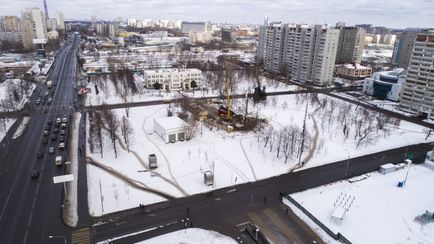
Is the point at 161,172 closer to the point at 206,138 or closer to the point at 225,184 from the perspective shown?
the point at 225,184

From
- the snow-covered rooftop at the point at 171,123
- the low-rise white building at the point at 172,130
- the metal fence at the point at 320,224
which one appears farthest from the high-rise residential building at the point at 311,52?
the metal fence at the point at 320,224

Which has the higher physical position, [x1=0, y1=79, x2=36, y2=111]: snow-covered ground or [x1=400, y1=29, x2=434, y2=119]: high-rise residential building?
[x1=400, y1=29, x2=434, y2=119]: high-rise residential building

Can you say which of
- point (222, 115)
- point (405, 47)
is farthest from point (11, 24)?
point (405, 47)

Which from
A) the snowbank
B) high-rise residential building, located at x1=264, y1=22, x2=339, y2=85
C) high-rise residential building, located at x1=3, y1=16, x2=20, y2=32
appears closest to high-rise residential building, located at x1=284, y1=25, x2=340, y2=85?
high-rise residential building, located at x1=264, y1=22, x2=339, y2=85

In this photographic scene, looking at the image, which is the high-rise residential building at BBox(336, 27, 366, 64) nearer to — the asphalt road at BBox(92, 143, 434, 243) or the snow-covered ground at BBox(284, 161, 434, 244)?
the snow-covered ground at BBox(284, 161, 434, 244)

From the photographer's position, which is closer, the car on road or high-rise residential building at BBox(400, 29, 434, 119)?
the car on road

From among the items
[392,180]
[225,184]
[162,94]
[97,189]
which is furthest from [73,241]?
[162,94]

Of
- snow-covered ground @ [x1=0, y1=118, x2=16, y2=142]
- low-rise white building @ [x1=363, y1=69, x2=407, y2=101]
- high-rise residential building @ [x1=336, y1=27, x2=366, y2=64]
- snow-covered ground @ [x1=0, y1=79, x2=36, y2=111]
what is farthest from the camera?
high-rise residential building @ [x1=336, y1=27, x2=366, y2=64]
